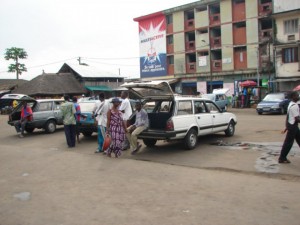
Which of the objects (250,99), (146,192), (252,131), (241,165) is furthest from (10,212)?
(250,99)

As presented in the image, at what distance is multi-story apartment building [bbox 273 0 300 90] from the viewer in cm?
3225

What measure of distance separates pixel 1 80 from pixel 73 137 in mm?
48883

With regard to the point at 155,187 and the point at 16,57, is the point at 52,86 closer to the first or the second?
the point at 16,57

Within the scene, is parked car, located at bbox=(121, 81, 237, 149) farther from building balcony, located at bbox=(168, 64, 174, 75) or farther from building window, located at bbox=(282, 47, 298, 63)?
→ building balcony, located at bbox=(168, 64, 174, 75)

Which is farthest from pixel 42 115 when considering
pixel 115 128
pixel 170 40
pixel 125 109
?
pixel 170 40

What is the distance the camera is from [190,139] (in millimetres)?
10141

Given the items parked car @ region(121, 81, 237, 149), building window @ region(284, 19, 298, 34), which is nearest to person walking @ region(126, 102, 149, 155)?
parked car @ region(121, 81, 237, 149)

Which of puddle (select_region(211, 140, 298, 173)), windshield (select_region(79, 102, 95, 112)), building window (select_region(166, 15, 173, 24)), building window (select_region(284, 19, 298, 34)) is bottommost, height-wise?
puddle (select_region(211, 140, 298, 173))

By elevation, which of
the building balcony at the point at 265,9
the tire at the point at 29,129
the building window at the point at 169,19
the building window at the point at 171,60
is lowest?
the tire at the point at 29,129

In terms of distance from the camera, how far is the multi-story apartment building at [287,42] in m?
32.2

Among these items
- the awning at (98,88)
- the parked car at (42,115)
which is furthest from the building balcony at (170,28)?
the parked car at (42,115)

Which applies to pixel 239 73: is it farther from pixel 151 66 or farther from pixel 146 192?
pixel 146 192

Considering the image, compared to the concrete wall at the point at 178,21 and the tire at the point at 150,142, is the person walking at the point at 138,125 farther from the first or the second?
the concrete wall at the point at 178,21

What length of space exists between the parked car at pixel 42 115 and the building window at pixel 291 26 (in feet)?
81.3
